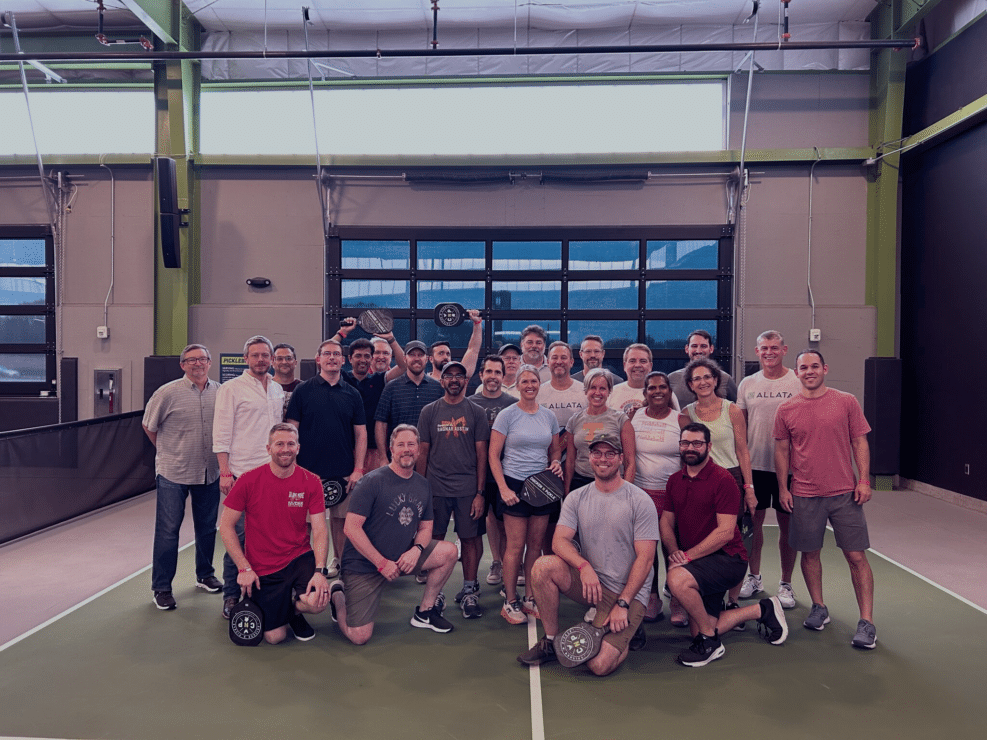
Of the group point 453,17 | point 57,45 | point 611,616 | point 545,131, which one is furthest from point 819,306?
point 57,45

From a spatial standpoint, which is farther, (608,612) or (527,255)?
(527,255)

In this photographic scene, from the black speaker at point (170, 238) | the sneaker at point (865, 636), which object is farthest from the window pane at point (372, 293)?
the sneaker at point (865, 636)

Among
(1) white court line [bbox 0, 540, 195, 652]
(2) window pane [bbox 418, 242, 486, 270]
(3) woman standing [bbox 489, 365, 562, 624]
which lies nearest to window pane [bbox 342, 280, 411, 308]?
(2) window pane [bbox 418, 242, 486, 270]

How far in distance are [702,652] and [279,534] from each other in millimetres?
2442

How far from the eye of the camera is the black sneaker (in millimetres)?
4504

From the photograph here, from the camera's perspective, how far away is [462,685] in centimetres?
346

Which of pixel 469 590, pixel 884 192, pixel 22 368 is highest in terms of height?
pixel 884 192

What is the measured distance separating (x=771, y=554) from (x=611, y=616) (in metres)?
3.09

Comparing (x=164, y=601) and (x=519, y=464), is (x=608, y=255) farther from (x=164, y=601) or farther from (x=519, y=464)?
(x=164, y=601)

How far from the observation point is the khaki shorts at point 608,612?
11.8ft

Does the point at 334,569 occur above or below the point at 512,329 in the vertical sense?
below

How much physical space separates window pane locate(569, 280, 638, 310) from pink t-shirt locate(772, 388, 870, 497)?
17.0ft

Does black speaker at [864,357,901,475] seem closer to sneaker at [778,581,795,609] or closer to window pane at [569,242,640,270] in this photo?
window pane at [569,242,640,270]

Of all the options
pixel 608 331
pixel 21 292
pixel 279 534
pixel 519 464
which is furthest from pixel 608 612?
pixel 21 292
